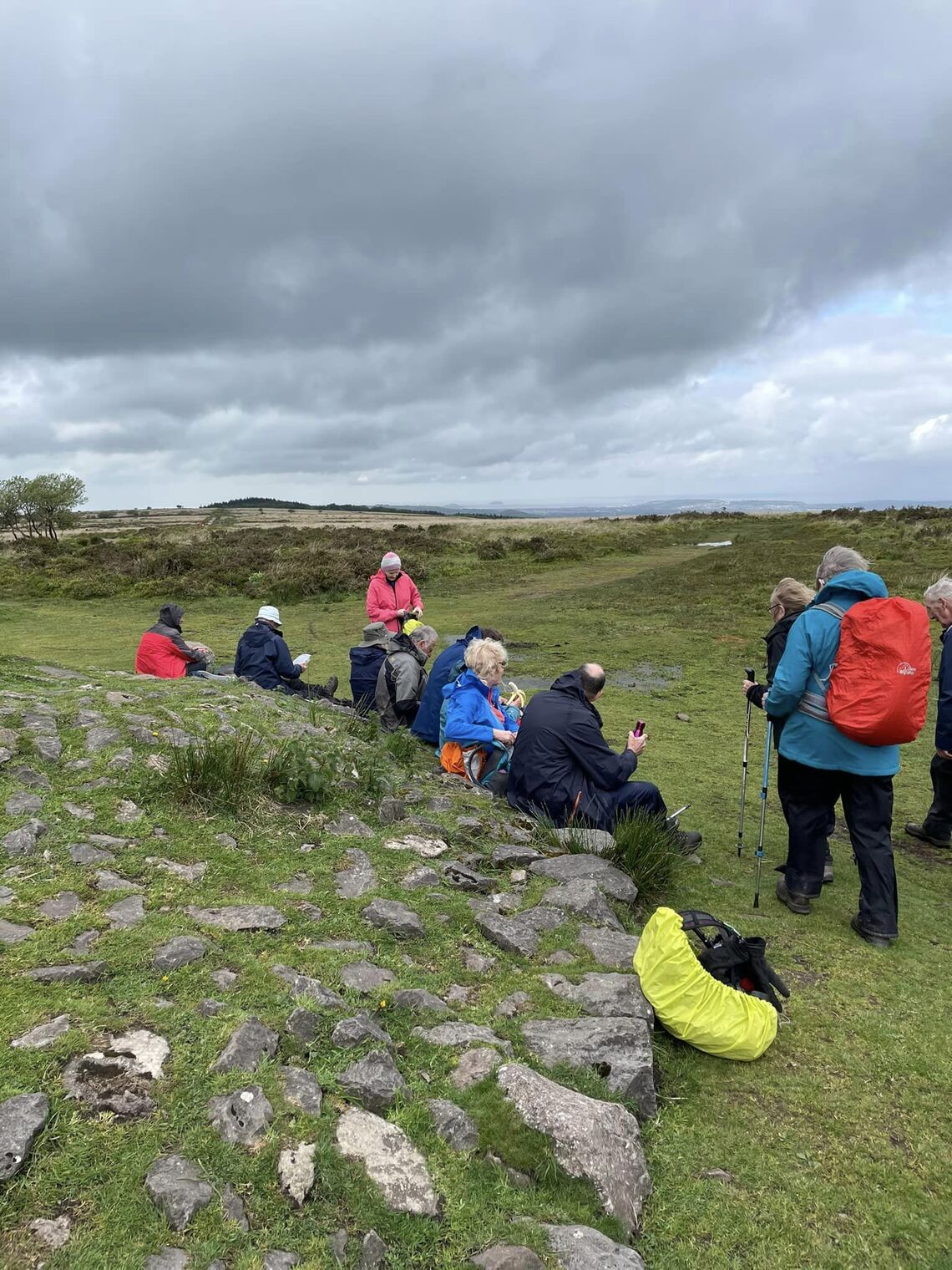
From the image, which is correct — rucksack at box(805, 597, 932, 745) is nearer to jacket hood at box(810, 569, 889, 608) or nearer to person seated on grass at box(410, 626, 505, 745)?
jacket hood at box(810, 569, 889, 608)

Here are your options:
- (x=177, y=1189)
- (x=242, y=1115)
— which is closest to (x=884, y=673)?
(x=242, y=1115)

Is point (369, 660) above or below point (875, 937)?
above

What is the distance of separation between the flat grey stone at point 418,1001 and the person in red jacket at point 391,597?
812cm

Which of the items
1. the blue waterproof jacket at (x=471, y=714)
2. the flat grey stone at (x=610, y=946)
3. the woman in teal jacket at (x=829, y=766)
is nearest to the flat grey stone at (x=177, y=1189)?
the flat grey stone at (x=610, y=946)

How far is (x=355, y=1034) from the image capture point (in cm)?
292

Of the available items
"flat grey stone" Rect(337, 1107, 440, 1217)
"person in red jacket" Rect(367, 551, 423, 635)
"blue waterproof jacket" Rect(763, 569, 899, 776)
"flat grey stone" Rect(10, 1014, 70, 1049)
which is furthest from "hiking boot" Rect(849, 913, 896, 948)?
"person in red jacket" Rect(367, 551, 423, 635)

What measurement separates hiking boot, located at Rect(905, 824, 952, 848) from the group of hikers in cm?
1

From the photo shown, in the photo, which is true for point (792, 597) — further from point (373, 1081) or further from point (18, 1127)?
point (18, 1127)

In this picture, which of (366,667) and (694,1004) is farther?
(366,667)

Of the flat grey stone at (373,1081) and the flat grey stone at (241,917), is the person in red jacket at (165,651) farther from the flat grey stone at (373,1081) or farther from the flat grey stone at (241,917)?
the flat grey stone at (373,1081)

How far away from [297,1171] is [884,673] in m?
4.16

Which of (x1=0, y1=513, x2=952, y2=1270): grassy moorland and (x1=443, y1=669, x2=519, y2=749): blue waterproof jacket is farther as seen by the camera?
(x1=443, y1=669, x2=519, y2=749): blue waterproof jacket

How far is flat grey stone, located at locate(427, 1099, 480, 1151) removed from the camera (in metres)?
2.60

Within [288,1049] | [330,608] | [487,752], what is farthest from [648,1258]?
[330,608]
